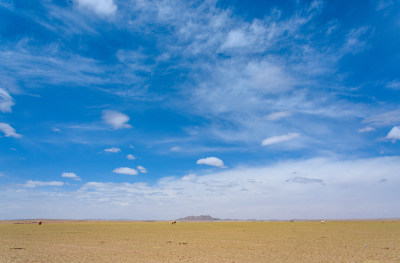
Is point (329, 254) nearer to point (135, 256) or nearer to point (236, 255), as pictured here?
point (236, 255)

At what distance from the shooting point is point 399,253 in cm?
1808

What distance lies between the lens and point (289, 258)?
55.3ft

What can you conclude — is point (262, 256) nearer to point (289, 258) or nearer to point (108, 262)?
point (289, 258)

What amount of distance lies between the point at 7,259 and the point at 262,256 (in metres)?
15.7

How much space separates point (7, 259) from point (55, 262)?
3.09m

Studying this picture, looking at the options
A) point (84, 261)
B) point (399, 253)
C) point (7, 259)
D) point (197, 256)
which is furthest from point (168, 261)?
point (399, 253)

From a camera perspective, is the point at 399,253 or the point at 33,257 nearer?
the point at 33,257

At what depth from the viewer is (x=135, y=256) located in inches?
693

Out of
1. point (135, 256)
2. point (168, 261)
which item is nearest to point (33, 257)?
point (135, 256)

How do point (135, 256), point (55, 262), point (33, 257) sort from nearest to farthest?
point (55, 262), point (33, 257), point (135, 256)

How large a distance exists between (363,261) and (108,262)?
1505cm

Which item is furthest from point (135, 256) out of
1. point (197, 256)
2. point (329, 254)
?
point (329, 254)

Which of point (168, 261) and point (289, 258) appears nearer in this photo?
point (168, 261)

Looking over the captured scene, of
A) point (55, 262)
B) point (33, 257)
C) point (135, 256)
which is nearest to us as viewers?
point (55, 262)
